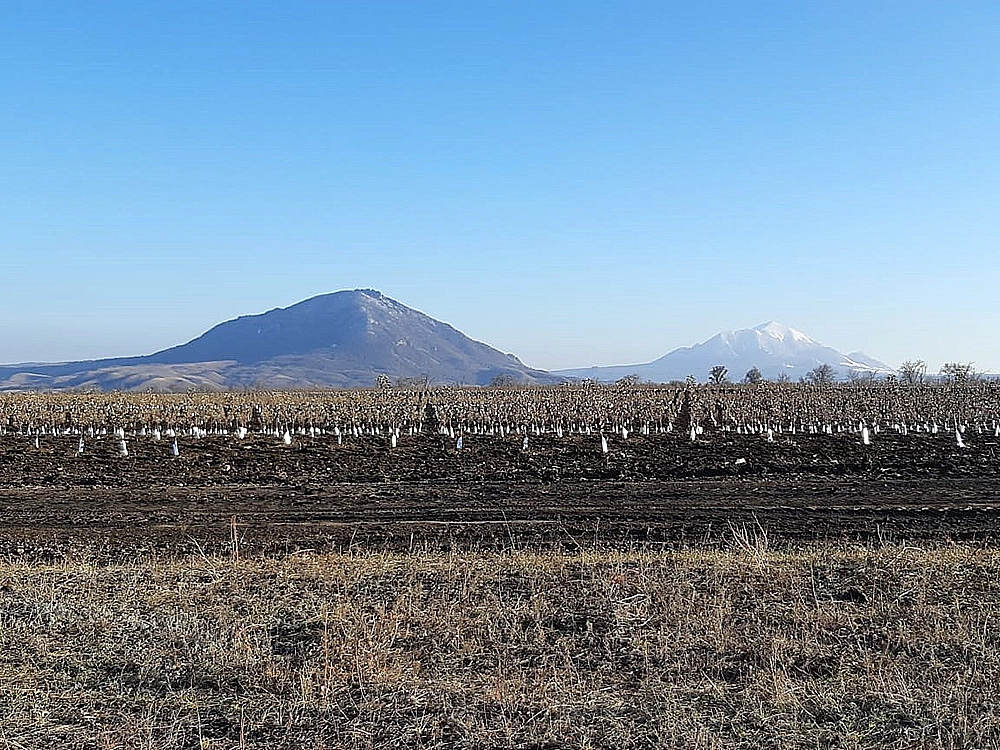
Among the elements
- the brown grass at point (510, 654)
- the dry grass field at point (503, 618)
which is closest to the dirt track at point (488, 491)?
the dry grass field at point (503, 618)

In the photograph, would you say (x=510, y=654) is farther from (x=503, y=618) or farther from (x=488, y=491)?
(x=488, y=491)

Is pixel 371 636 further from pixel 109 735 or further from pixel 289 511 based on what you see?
pixel 289 511

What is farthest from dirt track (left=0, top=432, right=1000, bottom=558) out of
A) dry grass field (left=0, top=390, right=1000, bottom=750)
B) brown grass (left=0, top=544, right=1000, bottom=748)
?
brown grass (left=0, top=544, right=1000, bottom=748)

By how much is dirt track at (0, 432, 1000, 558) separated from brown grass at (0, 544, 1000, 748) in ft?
11.5

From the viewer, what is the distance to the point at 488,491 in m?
18.5

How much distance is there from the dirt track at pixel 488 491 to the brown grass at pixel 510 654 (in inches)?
138

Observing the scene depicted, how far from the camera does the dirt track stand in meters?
13.2

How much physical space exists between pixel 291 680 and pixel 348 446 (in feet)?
67.1

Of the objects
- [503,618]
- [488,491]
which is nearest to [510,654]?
[503,618]

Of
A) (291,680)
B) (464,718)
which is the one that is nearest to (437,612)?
(291,680)

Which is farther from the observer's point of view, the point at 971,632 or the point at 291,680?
the point at 971,632

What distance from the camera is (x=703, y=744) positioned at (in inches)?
194

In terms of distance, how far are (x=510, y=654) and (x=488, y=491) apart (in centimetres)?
1186

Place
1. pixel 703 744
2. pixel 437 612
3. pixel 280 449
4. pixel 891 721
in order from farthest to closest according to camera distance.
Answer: pixel 280 449 < pixel 437 612 < pixel 891 721 < pixel 703 744
